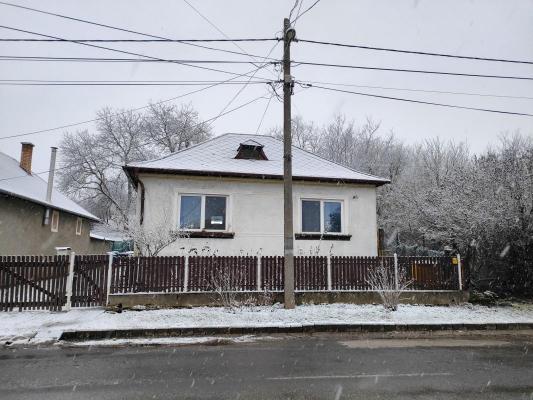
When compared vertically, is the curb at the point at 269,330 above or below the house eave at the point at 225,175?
below

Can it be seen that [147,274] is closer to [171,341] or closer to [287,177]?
[171,341]

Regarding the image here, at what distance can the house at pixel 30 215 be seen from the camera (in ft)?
54.4

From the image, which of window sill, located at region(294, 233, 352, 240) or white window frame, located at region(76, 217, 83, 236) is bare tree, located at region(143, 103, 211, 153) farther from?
window sill, located at region(294, 233, 352, 240)

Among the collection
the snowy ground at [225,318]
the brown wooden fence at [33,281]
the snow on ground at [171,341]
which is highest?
the brown wooden fence at [33,281]

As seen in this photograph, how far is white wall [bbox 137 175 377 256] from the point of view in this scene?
13.4 meters

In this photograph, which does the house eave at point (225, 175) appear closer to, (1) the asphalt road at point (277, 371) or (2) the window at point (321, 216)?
(2) the window at point (321, 216)

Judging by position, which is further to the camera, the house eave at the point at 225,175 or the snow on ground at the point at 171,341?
the house eave at the point at 225,175

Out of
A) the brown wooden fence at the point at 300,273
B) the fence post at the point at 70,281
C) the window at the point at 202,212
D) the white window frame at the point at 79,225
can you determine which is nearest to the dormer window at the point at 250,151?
the window at the point at 202,212

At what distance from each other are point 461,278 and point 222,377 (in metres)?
9.50

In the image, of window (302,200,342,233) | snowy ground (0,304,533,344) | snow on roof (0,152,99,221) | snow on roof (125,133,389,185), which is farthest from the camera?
snow on roof (0,152,99,221)

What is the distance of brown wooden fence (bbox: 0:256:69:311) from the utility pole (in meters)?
5.66

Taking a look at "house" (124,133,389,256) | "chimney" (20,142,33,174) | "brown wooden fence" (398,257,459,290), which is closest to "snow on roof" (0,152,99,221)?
"chimney" (20,142,33,174)

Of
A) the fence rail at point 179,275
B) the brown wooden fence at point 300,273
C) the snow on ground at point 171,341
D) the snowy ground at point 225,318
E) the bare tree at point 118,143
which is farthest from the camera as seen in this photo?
the bare tree at point 118,143

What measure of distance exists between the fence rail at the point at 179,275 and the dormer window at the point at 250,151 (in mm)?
5110
